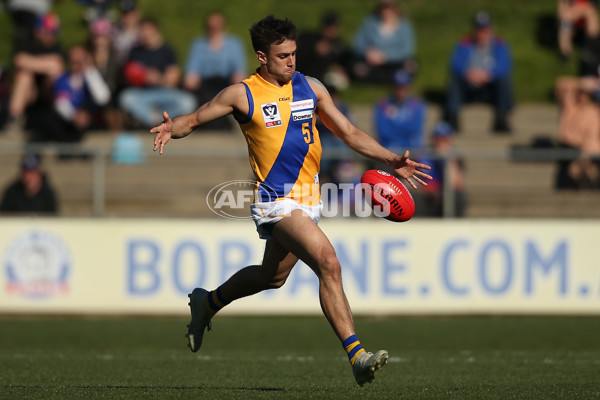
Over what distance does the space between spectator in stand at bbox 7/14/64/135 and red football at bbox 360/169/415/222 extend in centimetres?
1056

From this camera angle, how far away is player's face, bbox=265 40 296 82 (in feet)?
23.2

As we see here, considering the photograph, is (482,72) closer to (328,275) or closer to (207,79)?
(207,79)

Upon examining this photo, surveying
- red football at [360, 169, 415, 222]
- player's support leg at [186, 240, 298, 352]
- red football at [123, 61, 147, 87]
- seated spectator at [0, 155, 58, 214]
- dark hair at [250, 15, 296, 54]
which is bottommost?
player's support leg at [186, 240, 298, 352]

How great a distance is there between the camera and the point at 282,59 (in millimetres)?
7098

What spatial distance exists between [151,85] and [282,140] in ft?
31.9

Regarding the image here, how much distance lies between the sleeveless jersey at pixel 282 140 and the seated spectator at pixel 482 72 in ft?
33.1

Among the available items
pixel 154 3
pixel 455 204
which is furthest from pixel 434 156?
pixel 154 3

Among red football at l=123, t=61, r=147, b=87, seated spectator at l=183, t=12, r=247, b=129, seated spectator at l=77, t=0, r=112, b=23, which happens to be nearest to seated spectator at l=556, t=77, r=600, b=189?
seated spectator at l=183, t=12, r=247, b=129

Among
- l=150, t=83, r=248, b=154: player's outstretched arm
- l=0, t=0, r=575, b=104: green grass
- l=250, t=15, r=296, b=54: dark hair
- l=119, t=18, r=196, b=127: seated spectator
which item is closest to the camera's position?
l=150, t=83, r=248, b=154: player's outstretched arm

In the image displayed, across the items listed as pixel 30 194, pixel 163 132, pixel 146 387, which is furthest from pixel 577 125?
pixel 146 387

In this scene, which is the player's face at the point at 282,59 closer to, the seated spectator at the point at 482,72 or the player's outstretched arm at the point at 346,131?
the player's outstretched arm at the point at 346,131

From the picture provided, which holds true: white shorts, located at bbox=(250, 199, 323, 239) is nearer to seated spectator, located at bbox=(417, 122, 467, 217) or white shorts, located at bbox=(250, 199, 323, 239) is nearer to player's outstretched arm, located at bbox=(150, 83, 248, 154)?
player's outstretched arm, located at bbox=(150, 83, 248, 154)

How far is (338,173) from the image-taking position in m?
13.9

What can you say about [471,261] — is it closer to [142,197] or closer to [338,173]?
[338,173]
